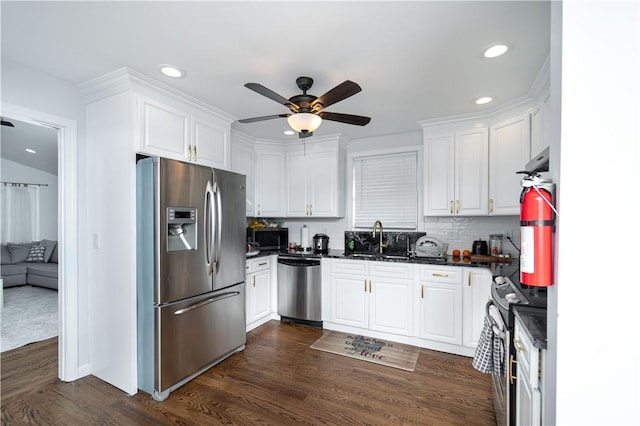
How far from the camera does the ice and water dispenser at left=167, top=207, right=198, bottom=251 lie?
2.33m

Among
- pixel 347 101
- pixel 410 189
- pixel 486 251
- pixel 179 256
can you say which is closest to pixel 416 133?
pixel 410 189

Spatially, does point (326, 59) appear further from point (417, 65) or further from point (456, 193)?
point (456, 193)

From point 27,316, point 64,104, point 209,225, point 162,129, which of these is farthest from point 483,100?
point 27,316

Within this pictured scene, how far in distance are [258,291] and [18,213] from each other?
6584 mm

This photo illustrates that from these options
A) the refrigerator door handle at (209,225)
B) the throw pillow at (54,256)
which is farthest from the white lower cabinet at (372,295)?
A: the throw pillow at (54,256)

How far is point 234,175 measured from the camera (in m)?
2.95

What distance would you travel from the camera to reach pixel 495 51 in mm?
1987

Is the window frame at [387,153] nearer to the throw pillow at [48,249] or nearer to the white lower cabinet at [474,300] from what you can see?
the white lower cabinet at [474,300]

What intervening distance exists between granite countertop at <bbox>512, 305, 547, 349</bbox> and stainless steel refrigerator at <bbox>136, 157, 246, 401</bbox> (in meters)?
2.27

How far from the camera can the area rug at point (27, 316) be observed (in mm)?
3336

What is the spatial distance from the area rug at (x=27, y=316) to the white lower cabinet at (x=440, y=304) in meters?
4.21

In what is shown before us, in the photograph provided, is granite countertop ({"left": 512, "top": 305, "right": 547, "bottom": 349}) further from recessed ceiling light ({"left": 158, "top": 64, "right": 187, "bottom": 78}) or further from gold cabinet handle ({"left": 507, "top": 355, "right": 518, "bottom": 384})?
recessed ceiling light ({"left": 158, "top": 64, "right": 187, "bottom": 78})

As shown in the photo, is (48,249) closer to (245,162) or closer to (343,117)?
(245,162)

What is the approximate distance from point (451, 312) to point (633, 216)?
2.38 m
